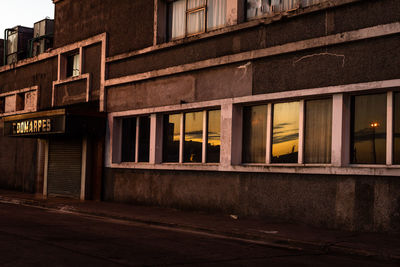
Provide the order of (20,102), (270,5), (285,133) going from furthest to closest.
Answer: (20,102) → (270,5) → (285,133)

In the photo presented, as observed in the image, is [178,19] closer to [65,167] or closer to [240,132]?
[240,132]

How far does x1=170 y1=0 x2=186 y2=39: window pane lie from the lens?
55.5 feet

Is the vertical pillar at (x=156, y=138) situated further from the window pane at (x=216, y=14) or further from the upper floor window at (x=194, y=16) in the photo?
the window pane at (x=216, y=14)

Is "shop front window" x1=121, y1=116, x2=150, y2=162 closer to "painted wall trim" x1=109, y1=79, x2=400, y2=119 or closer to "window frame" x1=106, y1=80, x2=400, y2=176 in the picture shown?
"window frame" x1=106, y1=80, x2=400, y2=176

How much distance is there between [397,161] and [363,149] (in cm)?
86

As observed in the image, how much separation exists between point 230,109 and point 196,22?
3583mm

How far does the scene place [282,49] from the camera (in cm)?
1311

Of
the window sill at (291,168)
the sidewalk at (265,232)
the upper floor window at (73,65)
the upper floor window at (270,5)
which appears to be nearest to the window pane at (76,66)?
the upper floor window at (73,65)

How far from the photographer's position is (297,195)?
1259 cm

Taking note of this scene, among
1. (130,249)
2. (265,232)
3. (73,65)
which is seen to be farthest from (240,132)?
(73,65)

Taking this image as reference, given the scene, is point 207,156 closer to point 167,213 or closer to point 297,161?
point 167,213

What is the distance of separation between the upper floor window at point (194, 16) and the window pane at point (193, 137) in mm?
2691

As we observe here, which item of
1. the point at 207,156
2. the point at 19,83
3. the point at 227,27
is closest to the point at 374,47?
the point at 227,27

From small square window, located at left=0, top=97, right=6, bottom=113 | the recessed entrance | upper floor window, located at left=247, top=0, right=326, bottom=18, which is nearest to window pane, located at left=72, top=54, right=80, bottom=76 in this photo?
the recessed entrance
